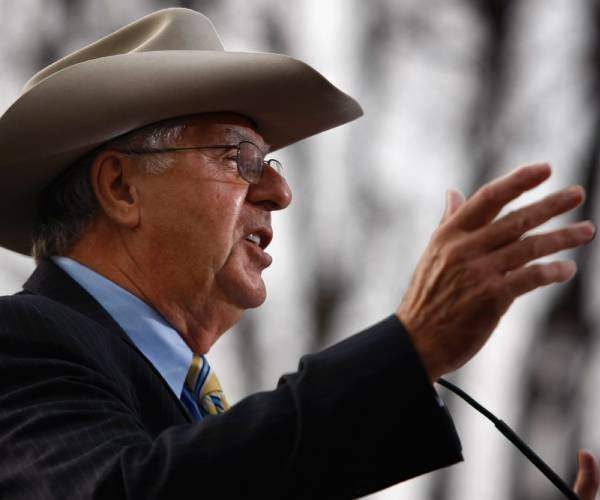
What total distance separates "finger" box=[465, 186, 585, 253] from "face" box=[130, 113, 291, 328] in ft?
4.16

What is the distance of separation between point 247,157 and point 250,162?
0.05ft

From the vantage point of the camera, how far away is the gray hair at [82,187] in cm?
344

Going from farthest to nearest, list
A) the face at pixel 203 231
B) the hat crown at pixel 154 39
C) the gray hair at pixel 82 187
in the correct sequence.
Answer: the hat crown at pixel 154 39 → the gray hair at pixel 82 187 → the face at pixel 203 231

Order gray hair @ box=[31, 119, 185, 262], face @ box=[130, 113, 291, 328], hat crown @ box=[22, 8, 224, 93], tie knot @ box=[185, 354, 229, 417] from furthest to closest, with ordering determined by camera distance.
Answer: hat crown @ box=[22, 8, 224, 93]
gray hair @ box=[31, 119, 185, 262]
face @ box=[130, 113, 291, 328]
tie knot @ box=[185, 354, 229, 417]

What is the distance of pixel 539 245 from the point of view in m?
2.15

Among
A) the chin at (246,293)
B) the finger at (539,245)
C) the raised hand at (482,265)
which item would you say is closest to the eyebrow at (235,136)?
the chin at (246,293)

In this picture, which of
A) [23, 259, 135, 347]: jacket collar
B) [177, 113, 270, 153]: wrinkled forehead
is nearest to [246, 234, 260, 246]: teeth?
[177, 113, 270, 153]: wrinkled forehead

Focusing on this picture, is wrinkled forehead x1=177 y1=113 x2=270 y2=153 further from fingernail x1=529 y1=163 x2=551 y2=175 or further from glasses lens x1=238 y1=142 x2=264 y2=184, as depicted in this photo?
fingernail x1=529 y1=163 x2=551 y2=175

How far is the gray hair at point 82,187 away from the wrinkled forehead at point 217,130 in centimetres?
3

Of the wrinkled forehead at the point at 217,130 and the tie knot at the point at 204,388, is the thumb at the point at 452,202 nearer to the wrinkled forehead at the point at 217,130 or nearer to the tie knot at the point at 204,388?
the tie knot at the point at 204,388

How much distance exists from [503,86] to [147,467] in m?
6.02

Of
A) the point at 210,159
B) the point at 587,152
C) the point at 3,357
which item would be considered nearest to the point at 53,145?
the point at 210,159

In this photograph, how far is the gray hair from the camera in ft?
11.3

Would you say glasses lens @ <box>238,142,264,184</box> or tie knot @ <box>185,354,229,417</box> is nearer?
tie knot @ <box>185,354,229,417</box>
